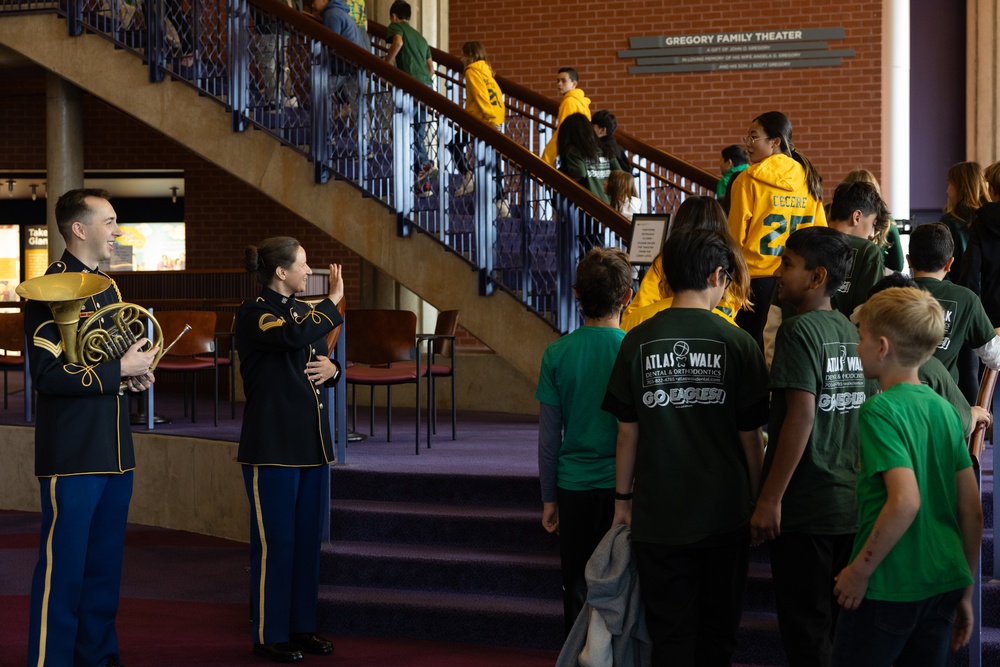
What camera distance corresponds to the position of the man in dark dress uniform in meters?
3.50

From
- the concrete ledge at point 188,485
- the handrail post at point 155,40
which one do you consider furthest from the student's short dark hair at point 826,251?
the handrail post at point 155,40

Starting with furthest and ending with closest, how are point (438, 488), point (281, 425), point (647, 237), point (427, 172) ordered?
point (427, 172) → point (647, 237) → point (438, 488) → point (281, 425)

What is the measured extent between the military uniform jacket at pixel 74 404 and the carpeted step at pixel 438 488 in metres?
1.73

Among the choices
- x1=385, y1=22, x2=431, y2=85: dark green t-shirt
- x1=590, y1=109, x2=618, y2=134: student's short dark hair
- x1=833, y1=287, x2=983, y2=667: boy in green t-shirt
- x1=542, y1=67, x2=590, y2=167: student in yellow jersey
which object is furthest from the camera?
x1=385, y1=22, x2=431, y2=85: dark green t-shirt

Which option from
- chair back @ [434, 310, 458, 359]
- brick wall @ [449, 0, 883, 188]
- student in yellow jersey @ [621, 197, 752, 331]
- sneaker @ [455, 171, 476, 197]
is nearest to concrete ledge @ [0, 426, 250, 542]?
chair back @ [434, 310, 458, 359]

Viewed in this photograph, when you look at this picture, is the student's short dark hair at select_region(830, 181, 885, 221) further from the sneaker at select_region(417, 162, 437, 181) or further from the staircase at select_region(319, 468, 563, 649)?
the sneaker at select_region(417, 162, 437, 181)

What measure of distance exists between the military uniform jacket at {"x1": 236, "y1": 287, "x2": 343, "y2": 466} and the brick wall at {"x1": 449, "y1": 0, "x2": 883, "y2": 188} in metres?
7.16

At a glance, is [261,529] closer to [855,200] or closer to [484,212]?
[855,200]

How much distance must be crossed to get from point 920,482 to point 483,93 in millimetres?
6173

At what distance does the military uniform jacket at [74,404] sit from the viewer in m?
3.48

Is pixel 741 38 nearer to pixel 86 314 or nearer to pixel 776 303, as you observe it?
pixel 776 303

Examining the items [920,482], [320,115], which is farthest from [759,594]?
[320,115]

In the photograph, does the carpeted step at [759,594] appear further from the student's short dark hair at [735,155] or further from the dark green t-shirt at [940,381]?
the student's short dark hair at [735,155]

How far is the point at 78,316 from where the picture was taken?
347cm
